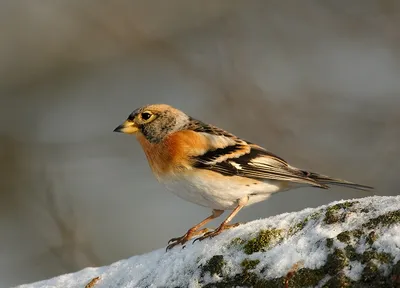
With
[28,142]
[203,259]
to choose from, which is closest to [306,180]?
[203,259]

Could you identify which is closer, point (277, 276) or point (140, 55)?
Result: point (277, 276)

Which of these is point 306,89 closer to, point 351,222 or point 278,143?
point 278,143

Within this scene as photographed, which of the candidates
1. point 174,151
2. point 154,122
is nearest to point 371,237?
point 174,151

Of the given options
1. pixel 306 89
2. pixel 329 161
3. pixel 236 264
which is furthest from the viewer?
pixel 306 89

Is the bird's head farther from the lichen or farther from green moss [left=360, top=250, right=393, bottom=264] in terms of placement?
green moss [left=360, top=250, right=393, bottom=264]

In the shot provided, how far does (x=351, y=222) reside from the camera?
2352 mm

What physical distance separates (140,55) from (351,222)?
744cm

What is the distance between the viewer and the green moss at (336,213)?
7.91 feet

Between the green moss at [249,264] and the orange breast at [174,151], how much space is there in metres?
1.24

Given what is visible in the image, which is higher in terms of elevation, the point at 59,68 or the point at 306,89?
the point at 59,68

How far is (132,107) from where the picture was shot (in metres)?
9.58

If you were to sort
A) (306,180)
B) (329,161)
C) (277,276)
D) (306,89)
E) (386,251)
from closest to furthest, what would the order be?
(386,251) < (277,276) < (306,180) < (329,161) < (306,89)

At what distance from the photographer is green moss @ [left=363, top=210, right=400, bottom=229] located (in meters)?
2.23

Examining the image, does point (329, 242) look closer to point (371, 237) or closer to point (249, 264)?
point (371, 237)
